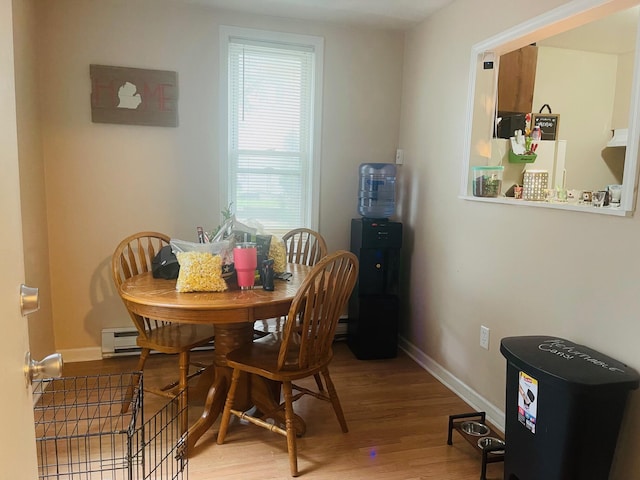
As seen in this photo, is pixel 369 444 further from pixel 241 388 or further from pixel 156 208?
pixel 156 208

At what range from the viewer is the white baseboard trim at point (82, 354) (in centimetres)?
310

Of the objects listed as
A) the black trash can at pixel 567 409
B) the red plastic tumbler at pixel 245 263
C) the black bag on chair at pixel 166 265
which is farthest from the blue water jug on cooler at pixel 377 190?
the black trash can at pixel 567 409

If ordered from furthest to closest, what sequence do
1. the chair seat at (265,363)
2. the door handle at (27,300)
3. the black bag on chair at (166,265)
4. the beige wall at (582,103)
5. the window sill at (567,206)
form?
the beige wall at (582,103) → the black bag on chair at (166,265) → the chair seat at (265,363) → the window sill at (567,206) → the door handle at (27,300)

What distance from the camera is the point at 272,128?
3395 mm

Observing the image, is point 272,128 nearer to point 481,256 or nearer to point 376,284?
point 376,284

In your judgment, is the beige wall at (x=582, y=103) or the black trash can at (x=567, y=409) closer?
the black trash can at (x=567, y=409)

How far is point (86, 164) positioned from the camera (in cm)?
300

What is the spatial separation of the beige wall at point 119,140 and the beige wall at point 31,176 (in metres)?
0.11

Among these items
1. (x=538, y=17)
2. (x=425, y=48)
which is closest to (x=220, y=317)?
(x=538, y=17)

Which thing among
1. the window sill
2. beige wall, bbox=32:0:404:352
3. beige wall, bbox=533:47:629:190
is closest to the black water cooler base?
the window sill

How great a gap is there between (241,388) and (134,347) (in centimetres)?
125

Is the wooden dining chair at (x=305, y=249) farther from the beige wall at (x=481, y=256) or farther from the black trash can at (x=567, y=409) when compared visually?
the black trash can at (x=567, y=409)

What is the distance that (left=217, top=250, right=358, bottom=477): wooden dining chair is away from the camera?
1979 mm

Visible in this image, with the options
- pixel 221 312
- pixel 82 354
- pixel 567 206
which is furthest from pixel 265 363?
pixel 82 354
